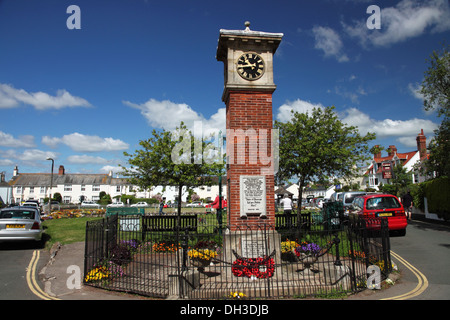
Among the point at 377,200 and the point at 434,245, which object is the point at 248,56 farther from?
the point at 434,245

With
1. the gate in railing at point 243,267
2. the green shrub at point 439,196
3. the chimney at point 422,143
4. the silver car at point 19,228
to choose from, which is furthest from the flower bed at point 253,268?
the chimney at point 422,143

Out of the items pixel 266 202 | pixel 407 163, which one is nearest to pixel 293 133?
A: pixel 266 202

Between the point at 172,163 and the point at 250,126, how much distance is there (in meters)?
6.45

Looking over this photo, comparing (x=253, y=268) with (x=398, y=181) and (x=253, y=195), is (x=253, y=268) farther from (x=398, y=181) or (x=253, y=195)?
(x=398, y=181)

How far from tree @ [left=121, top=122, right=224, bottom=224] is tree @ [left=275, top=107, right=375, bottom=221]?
343cm

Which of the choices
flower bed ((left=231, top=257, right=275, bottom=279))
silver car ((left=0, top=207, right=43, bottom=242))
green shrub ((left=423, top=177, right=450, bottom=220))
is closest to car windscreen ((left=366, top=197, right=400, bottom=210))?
flower bed ((left=231, top=257, right=275, bottom=279))

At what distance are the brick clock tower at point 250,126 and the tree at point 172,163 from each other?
19.5ft

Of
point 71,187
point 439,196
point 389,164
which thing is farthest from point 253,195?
point 71,187

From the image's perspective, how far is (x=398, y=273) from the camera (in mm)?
7816

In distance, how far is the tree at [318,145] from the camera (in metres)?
14.4

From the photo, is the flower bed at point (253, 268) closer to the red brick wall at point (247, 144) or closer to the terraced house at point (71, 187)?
the red brick wall at point (247, 144)

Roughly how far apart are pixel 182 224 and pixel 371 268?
25.9 feet

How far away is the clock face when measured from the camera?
27.5 ft

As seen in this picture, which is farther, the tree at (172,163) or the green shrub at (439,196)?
the green shrub at (439,196)
